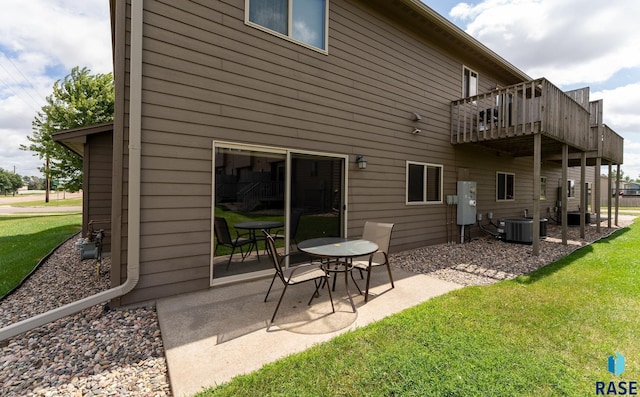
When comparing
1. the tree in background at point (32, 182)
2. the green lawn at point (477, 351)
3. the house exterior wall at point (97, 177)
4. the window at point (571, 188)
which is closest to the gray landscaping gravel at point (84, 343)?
the green lawn at point (477, 351)

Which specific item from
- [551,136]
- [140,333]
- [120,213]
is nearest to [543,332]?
[140,333]

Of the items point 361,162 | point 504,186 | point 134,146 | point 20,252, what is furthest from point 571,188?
point 20,252

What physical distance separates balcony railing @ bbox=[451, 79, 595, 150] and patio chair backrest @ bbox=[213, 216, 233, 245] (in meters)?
6.33

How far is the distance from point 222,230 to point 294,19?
3.62 meters

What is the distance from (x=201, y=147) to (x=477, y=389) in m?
3.73

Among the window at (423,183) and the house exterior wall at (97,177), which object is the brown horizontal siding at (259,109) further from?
the house exterior wall at (97,177)

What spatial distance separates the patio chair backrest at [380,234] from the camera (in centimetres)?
398

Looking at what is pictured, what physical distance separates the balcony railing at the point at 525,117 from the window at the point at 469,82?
48cm

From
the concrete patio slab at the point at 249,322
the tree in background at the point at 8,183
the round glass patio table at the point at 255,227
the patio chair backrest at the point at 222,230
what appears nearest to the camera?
the concrete patio slab at the point at 249,322

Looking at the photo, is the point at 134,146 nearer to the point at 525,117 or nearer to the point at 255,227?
the point at 255,227

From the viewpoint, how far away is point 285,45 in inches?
175

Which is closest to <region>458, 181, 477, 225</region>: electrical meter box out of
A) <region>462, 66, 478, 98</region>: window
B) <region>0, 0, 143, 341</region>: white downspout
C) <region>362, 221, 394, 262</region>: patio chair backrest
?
<region>462, 66, 478, 98</region>: window

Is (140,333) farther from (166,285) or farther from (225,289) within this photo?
(225,289)

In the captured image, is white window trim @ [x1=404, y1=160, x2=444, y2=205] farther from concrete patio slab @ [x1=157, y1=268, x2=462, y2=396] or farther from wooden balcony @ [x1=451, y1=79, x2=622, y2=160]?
concrete patio slab @ [x1=157, y1=268, x2=462, y2=396]
